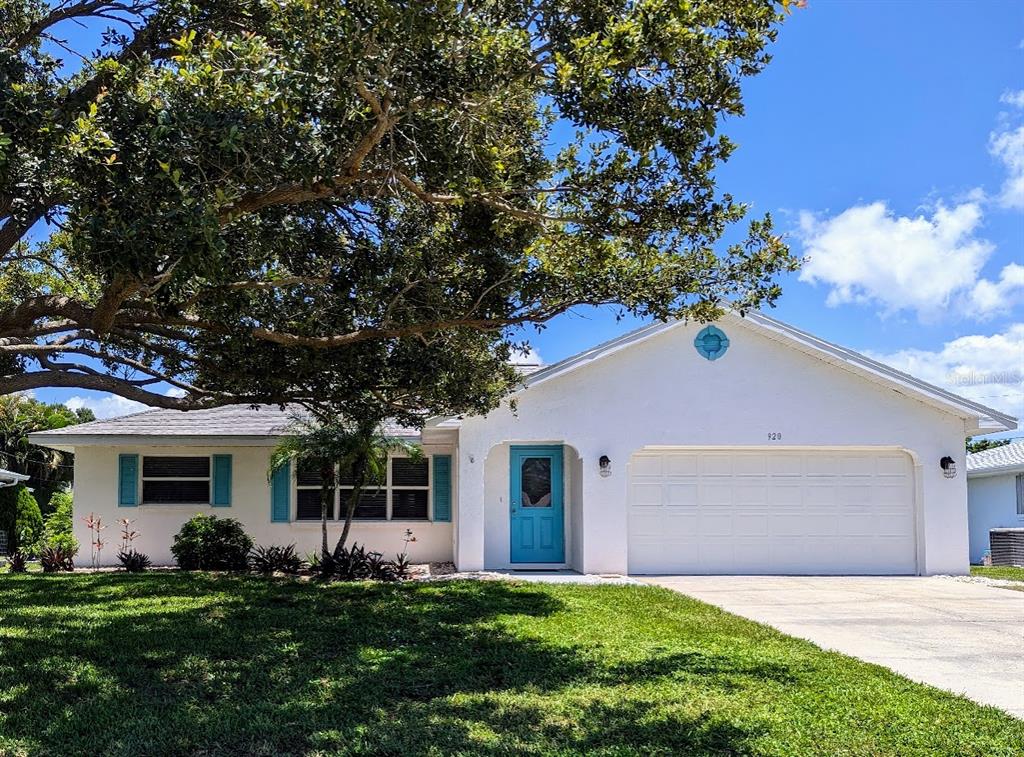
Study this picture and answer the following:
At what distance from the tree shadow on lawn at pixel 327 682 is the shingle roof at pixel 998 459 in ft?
55.9

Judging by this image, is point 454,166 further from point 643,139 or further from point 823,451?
point 823,451

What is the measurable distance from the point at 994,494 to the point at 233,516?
67.3ft

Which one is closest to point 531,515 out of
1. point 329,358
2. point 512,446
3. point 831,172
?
point 512,446

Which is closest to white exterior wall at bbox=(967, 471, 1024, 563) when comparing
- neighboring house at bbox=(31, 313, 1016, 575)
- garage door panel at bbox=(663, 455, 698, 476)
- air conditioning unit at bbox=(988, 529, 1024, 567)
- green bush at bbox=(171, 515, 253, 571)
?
air conditioning unit at bbox=(988, 529, 1024, 567)

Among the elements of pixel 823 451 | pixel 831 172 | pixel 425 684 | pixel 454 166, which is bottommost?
pixel 425 684

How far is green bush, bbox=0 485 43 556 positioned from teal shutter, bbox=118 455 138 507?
23.0ft

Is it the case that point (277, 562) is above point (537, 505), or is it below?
below

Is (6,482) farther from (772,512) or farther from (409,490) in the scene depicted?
(772,512)

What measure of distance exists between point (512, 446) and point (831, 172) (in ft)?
26.4

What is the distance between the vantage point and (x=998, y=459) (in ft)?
81.9

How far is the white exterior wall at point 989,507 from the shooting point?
78.7ft

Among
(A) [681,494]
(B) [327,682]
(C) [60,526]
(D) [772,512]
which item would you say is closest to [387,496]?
(A) [681,494]

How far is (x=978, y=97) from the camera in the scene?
1554cm

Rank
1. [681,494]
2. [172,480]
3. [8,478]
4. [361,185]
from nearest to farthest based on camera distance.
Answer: [361,185] < [681,494] < [172,480] < [8,478]
